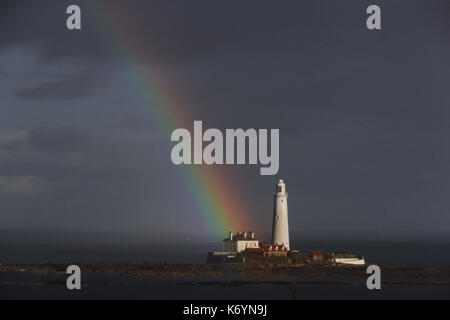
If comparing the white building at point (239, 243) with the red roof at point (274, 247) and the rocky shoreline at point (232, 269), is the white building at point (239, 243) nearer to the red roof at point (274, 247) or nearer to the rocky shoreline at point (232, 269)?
the red roof at point (274, 247)

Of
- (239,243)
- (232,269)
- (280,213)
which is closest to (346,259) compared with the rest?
(280,213)

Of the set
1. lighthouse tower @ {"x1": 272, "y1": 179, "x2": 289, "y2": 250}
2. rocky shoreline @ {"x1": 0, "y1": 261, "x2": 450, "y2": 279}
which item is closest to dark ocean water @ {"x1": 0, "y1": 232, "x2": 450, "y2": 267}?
rocky shoreline @ {"x1": 0, "y1": 261, "x2": 450, "y2": 279}

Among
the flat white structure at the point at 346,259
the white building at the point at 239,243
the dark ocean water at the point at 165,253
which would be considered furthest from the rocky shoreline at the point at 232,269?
the dark ocean water at the point at 165,253

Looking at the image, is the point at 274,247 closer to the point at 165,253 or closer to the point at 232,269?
the point at 232,269

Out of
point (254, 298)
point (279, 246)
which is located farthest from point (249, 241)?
point (254, 298)

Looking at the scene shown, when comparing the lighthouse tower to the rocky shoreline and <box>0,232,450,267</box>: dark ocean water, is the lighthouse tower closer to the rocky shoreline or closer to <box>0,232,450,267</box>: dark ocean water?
the rocky shoreline

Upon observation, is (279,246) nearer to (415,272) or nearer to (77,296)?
(415,272)

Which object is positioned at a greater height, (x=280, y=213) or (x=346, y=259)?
(x=280, y=213)

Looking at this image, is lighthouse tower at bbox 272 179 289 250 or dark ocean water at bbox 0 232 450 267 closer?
lighthouse tower at bbox 272 179 289 250

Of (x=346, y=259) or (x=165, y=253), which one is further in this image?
(x=165, y=253)

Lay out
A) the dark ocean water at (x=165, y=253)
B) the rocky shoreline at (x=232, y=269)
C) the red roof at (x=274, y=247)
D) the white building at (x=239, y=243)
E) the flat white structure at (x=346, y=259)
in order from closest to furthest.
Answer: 1. the rocky shoreline at (x=232, y=269)
2. the red roof at (x=274, y=247)
3. the white building at (x=239, y=243)
4. the flat white structure at (x=346, y=259)
5. the dark ocean water at (x=165, y=253)

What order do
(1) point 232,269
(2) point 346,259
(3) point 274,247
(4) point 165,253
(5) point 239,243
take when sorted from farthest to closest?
(4) point 165,253
(2) point 346,259
(5) point 239,243
(3) point 274,247
(1) point 232,269

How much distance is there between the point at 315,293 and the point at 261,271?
8.13 meters

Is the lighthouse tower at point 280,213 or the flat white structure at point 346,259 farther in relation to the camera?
the flat white structure at point 346,259
